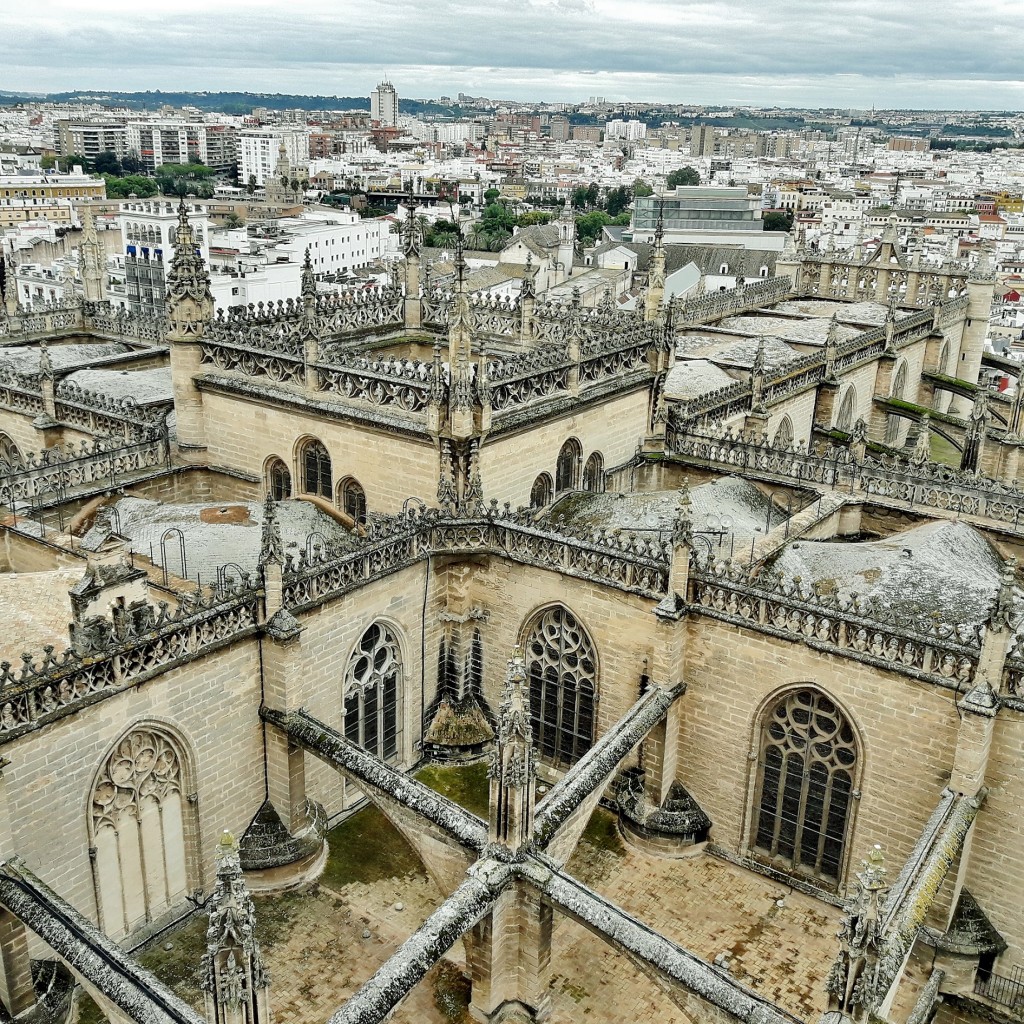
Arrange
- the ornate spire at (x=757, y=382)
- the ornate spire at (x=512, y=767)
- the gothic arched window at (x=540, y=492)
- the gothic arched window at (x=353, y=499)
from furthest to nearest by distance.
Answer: the ornate spire at (x=757, y=382), the gothic arched window at (x=540, y=492), the gothic arched window at (x=353, y=499), the ornate spire at (x=512, y=767)

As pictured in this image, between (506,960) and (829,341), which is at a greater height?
(829,341)

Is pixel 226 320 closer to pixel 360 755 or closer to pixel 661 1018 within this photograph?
pixel 360 755

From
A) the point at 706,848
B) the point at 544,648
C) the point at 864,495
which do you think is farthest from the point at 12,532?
the point at 864,495

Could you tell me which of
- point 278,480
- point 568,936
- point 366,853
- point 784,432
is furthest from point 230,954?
point 784,432

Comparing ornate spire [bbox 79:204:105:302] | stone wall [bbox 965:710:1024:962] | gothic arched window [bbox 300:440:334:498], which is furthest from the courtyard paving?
ornate spire [bbox 79:204:105:302]

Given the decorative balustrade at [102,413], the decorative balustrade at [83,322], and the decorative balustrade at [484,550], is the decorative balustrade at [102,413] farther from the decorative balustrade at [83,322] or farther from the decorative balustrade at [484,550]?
the decorative balustrade at [83,322]

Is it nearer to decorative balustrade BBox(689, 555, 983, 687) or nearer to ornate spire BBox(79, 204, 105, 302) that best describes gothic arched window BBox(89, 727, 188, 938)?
decorative balustrade BBox(689, 555, 983, 687)

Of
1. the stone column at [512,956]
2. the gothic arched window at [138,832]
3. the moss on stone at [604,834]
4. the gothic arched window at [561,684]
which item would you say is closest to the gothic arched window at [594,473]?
the gothic arched window at [561,684]

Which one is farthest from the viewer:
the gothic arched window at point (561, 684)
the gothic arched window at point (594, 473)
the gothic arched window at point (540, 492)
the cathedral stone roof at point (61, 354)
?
the cathedral stone roof at point (61, 354)
